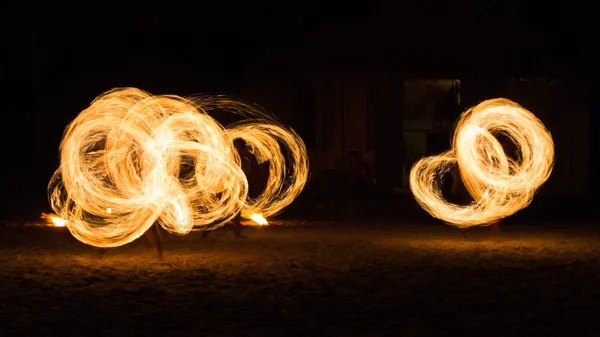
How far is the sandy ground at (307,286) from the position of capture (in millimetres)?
8367

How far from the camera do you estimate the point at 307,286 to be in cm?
1046

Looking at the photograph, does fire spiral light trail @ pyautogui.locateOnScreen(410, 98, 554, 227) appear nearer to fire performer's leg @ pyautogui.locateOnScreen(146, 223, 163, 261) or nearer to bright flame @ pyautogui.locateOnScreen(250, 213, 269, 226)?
bright flame @ pyautogui.locateOnScreen(250, 213, 269, 226)

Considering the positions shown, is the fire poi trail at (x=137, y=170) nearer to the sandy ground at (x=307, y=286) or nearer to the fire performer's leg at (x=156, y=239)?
the fire performer's leg at (x=156, y=239)

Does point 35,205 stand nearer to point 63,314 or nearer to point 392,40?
point 392,40

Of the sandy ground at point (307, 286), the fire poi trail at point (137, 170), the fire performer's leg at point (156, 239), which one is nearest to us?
the sandy ground at point (307, 286)

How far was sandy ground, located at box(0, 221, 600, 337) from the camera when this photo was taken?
8.37 m

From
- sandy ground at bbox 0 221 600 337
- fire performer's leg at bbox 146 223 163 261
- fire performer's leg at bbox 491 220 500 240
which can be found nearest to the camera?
sandy ground at bbox 0 221 600 337

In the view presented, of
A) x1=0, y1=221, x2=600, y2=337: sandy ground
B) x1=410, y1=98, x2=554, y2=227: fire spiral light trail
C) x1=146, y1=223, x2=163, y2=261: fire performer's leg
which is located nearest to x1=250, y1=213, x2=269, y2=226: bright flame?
x1=0, y1=221, x2=600, y2=337: sandy ground

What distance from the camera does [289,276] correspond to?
11164mm

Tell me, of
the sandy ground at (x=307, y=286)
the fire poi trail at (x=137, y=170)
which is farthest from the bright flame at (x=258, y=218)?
the fire poi trail at (x=137, y=170)

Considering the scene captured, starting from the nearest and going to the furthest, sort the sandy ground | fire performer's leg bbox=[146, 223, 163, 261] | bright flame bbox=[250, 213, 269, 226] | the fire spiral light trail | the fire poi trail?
the sandy ground < the fire poi trail < fire performer's leg bbox=[146, 223, 163, 261] < the fire spiral light trail < bright flame bbox=[250, 213, 269, 226]

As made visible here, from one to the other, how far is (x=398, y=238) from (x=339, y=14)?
8.46 meters

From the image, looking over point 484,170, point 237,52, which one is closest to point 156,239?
point 484,170

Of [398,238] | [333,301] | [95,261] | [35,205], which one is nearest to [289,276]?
[333,301]
